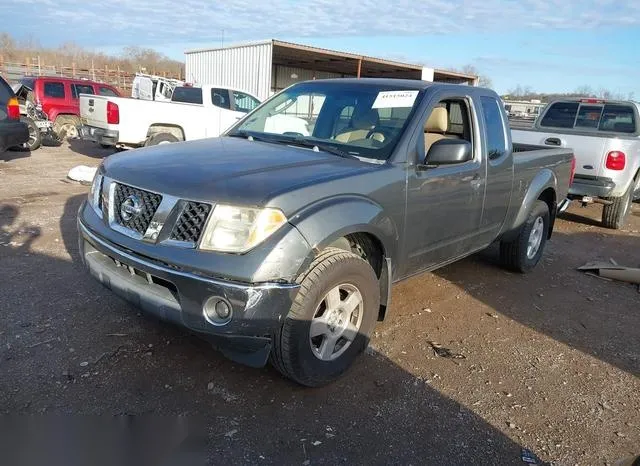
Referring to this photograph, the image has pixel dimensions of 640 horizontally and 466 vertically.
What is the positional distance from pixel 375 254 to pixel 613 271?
363 cm

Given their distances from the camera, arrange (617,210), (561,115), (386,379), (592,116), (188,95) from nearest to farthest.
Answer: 1. (386,379)
2. (617,210)
3. (592,116)
4. (561,115)
5. (188,95)

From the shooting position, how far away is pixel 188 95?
12.0 meters

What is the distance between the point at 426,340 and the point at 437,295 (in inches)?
38.9

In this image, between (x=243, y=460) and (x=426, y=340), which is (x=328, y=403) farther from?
(x=426, y=340)

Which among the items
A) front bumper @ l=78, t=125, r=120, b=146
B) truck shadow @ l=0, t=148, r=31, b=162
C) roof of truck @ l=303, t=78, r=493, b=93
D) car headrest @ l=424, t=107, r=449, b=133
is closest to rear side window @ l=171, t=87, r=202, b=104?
front bumper @ l=78, t=125, r=120, b=146

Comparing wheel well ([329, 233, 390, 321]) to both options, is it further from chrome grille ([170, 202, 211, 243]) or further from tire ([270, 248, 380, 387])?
chrome grille ([170, 202, 211, 243])

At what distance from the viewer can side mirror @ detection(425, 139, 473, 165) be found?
11.2 ft

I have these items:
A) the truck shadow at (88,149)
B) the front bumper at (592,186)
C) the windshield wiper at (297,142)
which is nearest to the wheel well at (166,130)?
the truck shadow at (88,149)

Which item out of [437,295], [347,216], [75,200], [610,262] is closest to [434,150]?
[347,216]

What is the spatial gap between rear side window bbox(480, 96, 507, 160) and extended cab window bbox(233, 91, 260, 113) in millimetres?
8198

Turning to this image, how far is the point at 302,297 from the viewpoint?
268 cm

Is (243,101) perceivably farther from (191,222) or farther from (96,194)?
(191,222)

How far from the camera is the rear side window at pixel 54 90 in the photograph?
1440cm

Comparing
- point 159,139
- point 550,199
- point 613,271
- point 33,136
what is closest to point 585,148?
point 550,199
